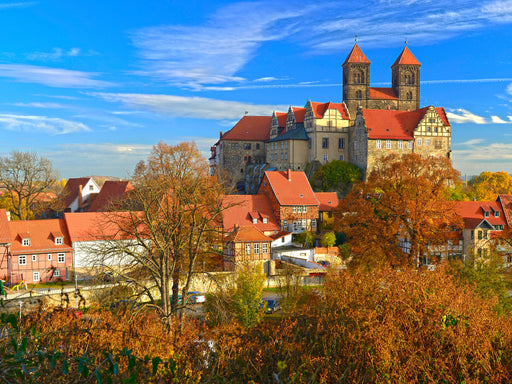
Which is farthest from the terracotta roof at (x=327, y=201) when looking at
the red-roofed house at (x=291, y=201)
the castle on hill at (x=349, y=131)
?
the castle on hill at (x=349, y=131)

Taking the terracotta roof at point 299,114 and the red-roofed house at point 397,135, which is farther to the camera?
the terracotta roof at point 299,114

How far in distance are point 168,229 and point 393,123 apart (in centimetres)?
4788

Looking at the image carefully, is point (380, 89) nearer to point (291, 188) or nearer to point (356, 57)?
point (356, 57)

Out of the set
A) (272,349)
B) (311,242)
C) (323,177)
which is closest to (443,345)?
(272,349)

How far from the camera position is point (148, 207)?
72.5 feet

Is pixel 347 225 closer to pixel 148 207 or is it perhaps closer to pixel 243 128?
pixel 148 207

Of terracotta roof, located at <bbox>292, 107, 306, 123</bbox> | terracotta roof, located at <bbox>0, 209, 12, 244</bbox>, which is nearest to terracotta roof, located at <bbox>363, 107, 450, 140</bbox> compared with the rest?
terracotta roof, located at <bbox>292, 107, 306, 123</bbox>

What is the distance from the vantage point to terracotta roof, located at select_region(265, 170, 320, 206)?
48.3 m

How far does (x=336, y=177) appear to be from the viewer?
60656mm

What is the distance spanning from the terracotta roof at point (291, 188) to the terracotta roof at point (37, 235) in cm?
2041

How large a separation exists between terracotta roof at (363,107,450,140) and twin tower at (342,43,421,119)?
13044 mm

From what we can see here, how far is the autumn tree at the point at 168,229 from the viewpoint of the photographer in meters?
20.8

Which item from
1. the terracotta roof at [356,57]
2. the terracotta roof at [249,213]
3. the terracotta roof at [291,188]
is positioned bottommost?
the terracotta roof at [249,213]

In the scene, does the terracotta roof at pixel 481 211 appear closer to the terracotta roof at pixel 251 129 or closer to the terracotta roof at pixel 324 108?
the terracotta roof at pixel 324 108
